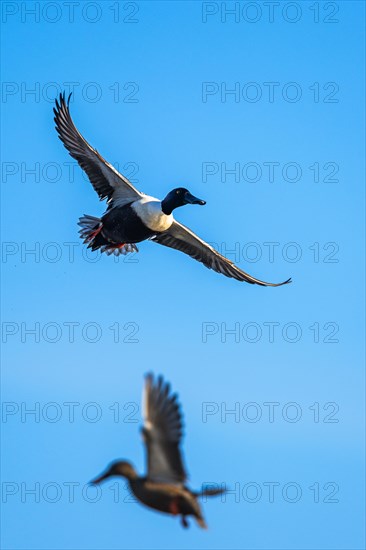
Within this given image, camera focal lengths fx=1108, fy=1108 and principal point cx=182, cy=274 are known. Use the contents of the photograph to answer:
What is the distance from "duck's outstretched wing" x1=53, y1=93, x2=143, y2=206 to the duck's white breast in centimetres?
26

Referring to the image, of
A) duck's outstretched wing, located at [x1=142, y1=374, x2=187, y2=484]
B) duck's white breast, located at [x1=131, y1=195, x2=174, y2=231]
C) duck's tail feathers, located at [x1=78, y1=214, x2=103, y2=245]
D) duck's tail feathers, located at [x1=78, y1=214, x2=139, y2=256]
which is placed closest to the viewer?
duck's outstretched wing, located at [x1=142, y1=374, x2=187, y2=484]

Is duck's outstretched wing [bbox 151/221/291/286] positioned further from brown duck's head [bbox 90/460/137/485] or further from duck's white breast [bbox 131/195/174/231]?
brown duck's head [bbox 90/460/137/485]

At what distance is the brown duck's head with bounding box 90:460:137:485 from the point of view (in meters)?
9.95

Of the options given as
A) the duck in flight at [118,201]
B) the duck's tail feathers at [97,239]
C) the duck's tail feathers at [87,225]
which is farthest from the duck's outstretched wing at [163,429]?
the duck's tail feathers at [87,225]

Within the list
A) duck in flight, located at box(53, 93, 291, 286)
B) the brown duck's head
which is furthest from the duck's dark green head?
the brown duck's head

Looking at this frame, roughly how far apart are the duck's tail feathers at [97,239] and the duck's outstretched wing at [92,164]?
64 cm

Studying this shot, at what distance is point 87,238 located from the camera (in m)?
19.7

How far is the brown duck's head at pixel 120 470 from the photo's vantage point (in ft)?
32.7

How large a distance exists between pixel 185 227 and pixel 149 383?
9.65m

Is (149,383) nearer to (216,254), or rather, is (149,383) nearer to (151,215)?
(151,215)

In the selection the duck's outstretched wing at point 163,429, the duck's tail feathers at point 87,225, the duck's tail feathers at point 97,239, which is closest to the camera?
the duck's outstretched wing at point 163,429

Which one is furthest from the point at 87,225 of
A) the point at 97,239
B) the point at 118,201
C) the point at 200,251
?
the point at 200,251

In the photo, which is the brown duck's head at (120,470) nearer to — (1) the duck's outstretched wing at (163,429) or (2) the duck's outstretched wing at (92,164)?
(1) the duck's outstretched wing at (163,429)

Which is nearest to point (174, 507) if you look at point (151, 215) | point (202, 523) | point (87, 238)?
point (202, 523)
